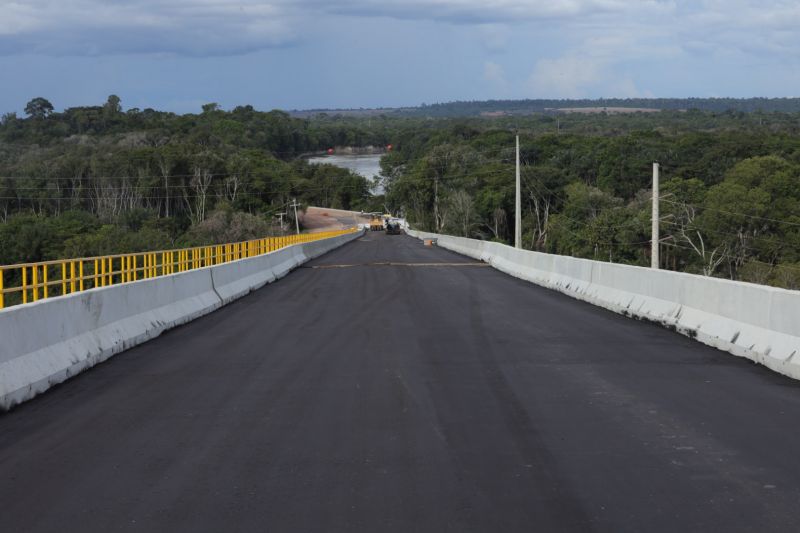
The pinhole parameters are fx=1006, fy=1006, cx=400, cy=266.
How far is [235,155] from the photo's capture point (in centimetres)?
17550

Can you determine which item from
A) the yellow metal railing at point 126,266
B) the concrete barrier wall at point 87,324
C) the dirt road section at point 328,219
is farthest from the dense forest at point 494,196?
the concrete barrier wall at point 87,324

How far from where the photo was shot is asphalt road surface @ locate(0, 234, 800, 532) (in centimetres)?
654

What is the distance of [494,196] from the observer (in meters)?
142

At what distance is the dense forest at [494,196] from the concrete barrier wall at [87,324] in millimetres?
67808

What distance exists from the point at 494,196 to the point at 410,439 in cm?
13467

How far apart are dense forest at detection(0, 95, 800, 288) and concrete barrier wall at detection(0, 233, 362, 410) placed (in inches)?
2670

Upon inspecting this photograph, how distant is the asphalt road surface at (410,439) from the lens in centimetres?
654

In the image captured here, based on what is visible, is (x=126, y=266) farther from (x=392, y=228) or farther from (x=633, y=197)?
(x=633, y=197)

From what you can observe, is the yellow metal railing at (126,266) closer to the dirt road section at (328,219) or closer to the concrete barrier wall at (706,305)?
the concrete barrier wall at (706,305)

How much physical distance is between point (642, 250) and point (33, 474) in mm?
94489

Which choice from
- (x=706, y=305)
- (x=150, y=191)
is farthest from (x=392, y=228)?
(x=706, y=305)

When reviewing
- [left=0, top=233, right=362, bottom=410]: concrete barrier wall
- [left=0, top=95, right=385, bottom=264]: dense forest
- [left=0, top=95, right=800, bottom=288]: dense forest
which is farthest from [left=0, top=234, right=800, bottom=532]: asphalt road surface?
[left=0, top=95, right=385, bottom=264]: dense forest

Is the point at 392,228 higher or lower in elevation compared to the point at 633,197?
lower

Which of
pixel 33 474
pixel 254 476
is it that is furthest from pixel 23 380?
pixel 254 476
